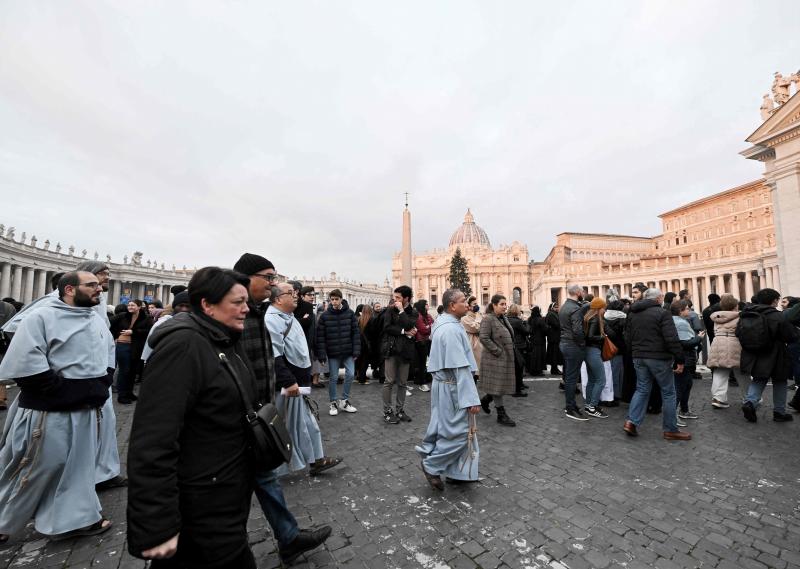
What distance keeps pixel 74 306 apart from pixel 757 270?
155ft

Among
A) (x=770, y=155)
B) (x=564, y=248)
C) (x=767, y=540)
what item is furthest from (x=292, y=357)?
(x=564, y=248)

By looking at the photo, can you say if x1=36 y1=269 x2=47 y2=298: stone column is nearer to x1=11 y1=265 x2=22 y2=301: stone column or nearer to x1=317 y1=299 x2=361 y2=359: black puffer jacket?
x1=11 y1=265 x2=22 y2=301: stone column

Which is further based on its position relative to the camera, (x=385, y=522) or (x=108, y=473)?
(x=108, y=473)

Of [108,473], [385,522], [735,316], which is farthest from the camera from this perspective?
[735,316]

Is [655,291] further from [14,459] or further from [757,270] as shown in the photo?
[757,270]

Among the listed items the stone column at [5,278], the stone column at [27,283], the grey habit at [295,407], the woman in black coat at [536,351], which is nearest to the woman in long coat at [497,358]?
the grey habit at [295,407]

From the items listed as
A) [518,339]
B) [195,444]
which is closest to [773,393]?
[518,339]

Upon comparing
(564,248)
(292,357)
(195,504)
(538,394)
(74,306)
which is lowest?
(538,394)

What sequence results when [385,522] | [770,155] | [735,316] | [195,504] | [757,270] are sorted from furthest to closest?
[757,270] → [770,155] → [735,316] → [385,522] → [195,504]

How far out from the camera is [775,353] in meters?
5.70

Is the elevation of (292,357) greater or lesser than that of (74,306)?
lesser

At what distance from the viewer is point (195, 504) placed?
5.02ft

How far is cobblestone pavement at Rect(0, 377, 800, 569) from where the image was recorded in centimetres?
260

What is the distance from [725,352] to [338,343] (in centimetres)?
688
